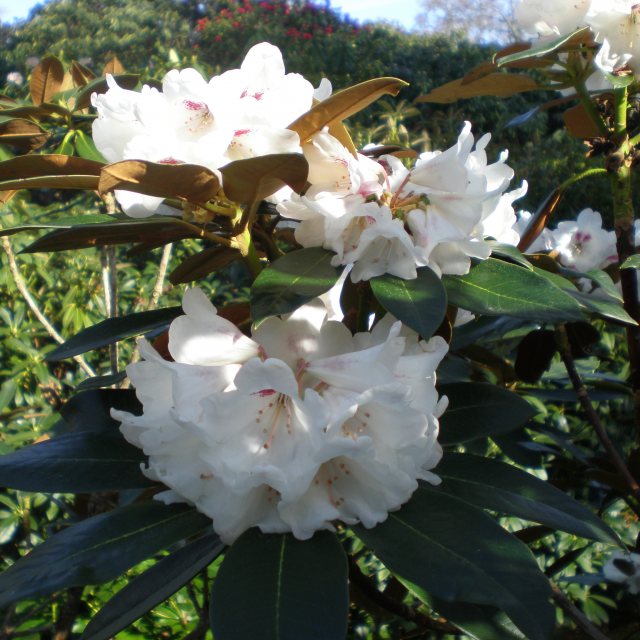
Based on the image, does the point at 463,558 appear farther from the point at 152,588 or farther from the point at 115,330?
the point at 115,330

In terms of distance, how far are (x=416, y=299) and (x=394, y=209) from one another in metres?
0.12

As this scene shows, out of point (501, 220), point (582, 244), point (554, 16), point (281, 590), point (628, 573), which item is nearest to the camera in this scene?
point (281, 590)

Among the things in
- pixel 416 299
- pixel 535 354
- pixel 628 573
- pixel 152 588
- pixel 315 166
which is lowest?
pixel 628 573

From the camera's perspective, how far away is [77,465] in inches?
32.4

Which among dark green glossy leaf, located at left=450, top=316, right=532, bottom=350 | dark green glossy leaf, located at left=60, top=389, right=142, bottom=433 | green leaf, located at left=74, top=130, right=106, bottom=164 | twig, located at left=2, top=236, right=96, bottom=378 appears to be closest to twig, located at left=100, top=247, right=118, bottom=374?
twig, located at left=2, top=236, right=96, bottom=378

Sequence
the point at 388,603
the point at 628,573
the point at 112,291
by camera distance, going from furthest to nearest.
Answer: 1. the point at 628,573
2. the point at 112,291
3. the point at 388,603

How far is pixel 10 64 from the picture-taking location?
17078 mm

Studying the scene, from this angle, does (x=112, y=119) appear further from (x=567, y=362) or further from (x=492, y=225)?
(x=567, y=362)

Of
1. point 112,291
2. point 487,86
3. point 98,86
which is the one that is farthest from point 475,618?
point 112,291

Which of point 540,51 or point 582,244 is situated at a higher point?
point 540,51

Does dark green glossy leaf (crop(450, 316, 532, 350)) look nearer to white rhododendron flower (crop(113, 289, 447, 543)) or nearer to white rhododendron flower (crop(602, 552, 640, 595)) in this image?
white rhododendron flower (crop(113, 289, 447, 543))

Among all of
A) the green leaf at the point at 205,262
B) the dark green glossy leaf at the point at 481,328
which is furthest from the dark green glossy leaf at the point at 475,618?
the dark green glossy leaf at the point at 481,328

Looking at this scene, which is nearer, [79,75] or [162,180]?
[162,180]

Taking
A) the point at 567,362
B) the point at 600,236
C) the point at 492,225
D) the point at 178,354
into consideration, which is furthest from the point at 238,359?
the point at 600,236
